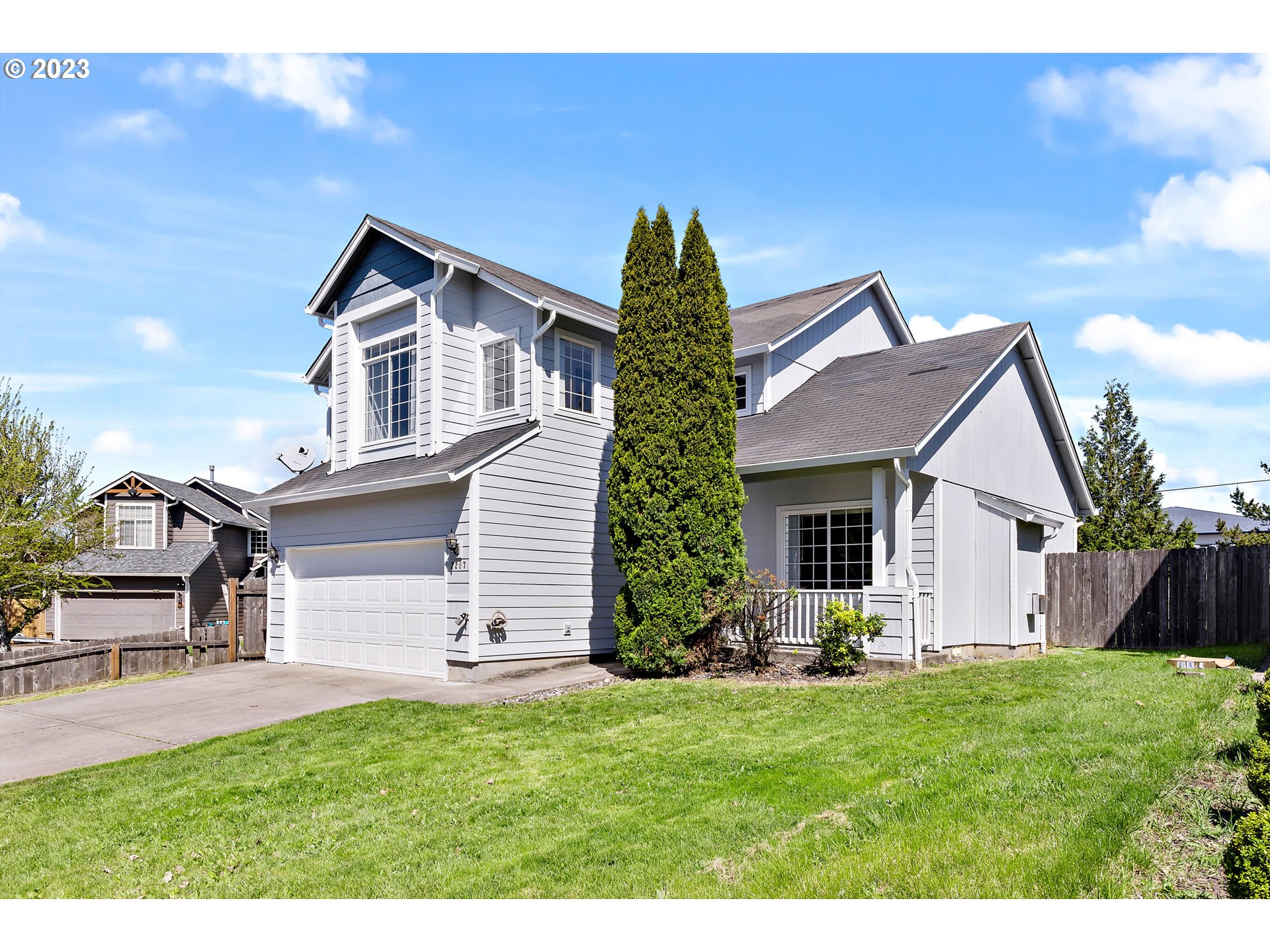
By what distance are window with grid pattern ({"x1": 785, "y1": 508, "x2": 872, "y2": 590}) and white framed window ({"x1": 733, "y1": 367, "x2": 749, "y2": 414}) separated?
3152 mm

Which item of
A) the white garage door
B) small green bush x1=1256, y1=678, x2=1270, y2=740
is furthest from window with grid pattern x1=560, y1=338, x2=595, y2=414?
small green bush x1=1256, y1=678, x2=1270, y2=740

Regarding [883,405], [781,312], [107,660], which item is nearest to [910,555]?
[883,405]

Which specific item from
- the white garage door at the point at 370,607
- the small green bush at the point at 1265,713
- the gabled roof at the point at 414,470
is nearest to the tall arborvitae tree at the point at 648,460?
the gabled roof at the point at 414,470

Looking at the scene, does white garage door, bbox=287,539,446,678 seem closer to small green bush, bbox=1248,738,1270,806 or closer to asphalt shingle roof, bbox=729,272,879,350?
asphalt shingle roof, bbox=729,272,879,350

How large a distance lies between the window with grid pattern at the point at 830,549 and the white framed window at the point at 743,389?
3152 mm

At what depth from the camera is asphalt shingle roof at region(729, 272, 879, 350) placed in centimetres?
1742

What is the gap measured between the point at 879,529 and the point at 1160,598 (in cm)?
748

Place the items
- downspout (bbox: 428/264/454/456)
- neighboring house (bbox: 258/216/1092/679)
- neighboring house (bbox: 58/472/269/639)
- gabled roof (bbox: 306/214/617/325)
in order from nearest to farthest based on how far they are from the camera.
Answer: neighboring house (bbox: 258/216/1092/679) < gabled roof (bbox: 306/214/617/325) < downspout (bbox: 428/264/454/456) < neighboring house (bbox: 58/472/269/639)

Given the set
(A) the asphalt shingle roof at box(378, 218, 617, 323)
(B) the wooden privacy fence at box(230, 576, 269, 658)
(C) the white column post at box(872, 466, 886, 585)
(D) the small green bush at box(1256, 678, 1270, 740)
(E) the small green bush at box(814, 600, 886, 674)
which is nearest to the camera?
(D) the small green bush at box(1256, 678, 1270, 740)

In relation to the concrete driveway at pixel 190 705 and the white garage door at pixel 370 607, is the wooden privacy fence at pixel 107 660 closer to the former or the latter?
the concrete driveway at pixel 190 705

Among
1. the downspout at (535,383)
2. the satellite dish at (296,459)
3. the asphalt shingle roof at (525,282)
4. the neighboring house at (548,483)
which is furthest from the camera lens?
the satellite dish at (296,459)

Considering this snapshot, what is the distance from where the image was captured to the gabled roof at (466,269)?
14.3 meters

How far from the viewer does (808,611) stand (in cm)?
1335

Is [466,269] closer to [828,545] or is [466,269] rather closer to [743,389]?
[743,389]
